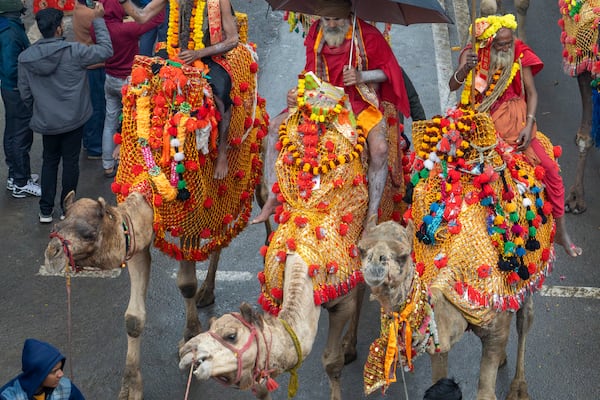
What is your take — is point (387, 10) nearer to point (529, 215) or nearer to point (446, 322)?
point (529, 215)

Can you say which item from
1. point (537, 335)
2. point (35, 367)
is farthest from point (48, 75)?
point (537, 335)

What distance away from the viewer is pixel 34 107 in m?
9.41

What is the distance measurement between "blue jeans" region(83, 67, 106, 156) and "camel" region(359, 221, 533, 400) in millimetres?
5696

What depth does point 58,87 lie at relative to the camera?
9.32m

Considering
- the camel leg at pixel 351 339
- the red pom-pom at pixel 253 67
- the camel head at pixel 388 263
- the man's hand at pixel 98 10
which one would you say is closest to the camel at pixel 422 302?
the camel head at pixel 388 263

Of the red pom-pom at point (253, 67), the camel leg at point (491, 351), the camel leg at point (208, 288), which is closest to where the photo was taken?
the camel leg at point (491, 351)

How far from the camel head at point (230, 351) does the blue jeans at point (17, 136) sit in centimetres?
561

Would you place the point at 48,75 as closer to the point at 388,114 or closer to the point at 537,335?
the point at 388,114

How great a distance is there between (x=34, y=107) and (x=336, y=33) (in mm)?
3559

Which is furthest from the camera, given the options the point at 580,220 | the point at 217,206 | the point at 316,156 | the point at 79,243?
the point at 580,220

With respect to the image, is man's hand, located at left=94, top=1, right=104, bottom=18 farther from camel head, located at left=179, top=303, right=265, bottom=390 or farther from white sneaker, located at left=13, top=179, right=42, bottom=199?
camel head, located at left=179, top=303, right=265, bottom=390

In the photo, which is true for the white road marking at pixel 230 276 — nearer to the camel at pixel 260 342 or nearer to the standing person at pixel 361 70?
the standing person at pixel 361 70

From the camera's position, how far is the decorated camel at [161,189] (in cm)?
628

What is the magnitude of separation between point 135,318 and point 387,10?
119 inches
